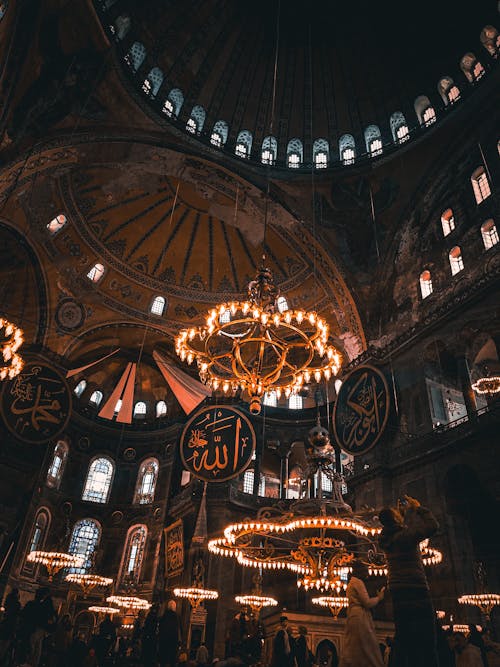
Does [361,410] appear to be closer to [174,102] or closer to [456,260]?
[456,260]

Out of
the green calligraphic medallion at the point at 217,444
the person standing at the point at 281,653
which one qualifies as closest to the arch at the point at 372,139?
the green calligraphic medallion at the point at 217,444

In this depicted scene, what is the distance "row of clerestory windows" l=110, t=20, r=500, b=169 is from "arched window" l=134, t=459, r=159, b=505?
41.6ft

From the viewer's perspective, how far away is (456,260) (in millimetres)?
11344

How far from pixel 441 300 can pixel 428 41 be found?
26.3ft

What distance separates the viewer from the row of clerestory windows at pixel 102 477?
1778cm

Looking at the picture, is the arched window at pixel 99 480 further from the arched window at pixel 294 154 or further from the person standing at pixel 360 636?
the person standing at pixel 360 636

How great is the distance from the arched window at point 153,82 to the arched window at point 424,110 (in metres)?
7.78

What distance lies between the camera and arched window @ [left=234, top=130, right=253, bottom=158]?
14938 mm

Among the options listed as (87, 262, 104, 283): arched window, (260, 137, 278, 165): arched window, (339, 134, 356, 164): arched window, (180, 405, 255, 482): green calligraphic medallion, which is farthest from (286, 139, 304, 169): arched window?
(180, 405, 255, 482): green calligraphic medallion

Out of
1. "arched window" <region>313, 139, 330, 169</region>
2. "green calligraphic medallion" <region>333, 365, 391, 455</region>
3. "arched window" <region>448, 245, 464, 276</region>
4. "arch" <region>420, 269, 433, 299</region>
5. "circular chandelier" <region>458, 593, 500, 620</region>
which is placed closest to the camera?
"circular chandelier" <region>458, 593, 500, 620</region>

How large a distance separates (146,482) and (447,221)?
14857 millimetres

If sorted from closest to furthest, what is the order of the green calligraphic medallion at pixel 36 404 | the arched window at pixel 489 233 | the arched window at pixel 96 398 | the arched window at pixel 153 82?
the green calligraphic medallion at pixel 36 404 < the arched window at pixel 489 233 < the arched window at pixel 153 82 < the arched window at pixel 96 398

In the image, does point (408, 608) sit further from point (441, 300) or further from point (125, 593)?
point (125, 593)

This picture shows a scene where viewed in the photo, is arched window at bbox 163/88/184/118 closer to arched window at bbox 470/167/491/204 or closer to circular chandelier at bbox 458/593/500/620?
arched window at bbox 470/167/491/204
